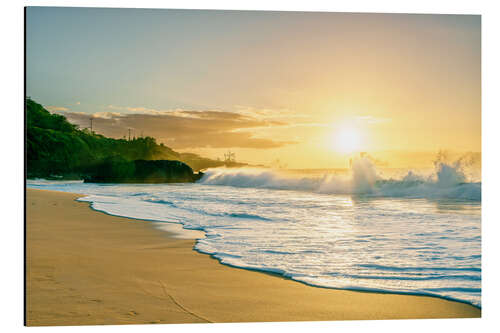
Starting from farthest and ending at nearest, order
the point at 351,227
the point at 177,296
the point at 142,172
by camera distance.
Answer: the point at 142,172 < the point at 351,227 < the point at 177,296

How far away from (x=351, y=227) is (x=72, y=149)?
8.90 ft

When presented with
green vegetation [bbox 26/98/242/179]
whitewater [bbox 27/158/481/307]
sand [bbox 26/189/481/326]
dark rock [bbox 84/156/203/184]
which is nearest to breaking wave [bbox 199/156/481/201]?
whitewater [bbox 27/158/481/307]

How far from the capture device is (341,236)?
3695 millimetres

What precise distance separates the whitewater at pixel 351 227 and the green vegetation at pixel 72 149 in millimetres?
272

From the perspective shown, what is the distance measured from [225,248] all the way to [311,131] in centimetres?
128

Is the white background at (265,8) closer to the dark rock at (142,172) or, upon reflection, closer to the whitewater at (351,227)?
the whitewater at (351,227)

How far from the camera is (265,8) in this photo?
10.6ft

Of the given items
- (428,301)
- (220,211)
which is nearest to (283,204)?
(220,211)

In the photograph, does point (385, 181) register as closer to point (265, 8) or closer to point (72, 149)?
point (265, 8)

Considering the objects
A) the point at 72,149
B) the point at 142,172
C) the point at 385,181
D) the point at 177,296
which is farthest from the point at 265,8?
the point at 385,181

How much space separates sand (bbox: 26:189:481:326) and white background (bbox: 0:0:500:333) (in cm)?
6

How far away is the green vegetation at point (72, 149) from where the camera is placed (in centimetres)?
298

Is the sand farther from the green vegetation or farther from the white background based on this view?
the green vegetation
